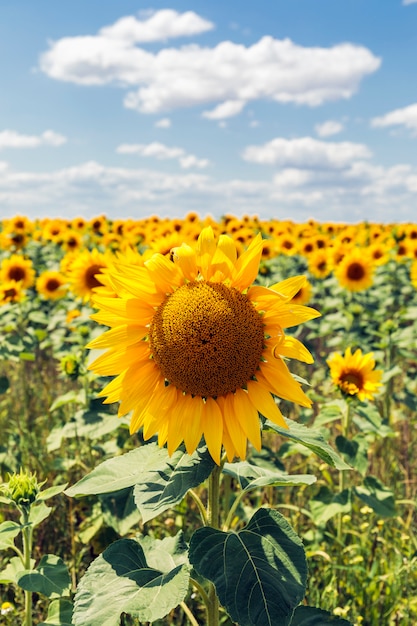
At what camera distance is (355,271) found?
21.7ft

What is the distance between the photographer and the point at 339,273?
21.7ft

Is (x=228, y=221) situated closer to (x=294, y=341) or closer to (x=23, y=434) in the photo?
(x=23, y=434)

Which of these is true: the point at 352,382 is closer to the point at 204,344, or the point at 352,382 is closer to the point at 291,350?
the point at 291,350

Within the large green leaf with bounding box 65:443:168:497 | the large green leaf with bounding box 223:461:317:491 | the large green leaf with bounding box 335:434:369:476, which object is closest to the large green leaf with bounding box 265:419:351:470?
the large green leaf with bounding box 223:461:317:491

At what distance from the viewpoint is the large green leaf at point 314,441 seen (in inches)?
64.2

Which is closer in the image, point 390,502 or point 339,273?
point 390,502

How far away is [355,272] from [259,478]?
5132mm

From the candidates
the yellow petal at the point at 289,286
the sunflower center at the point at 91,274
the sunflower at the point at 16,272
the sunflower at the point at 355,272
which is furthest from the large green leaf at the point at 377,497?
the sunflower at the point at 16,272

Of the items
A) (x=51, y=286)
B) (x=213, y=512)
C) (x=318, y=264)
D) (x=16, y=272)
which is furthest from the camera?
(x=318, y=264)

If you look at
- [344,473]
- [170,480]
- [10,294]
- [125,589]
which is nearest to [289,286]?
[170,480]

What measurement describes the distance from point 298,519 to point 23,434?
6.43 ft

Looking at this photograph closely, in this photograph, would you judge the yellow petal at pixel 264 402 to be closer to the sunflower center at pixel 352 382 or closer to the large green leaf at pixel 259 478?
the large green leaf at pixel 259 478

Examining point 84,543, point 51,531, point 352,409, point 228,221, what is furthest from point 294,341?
point 228,221

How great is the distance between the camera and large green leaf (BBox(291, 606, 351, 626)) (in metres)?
1.80
